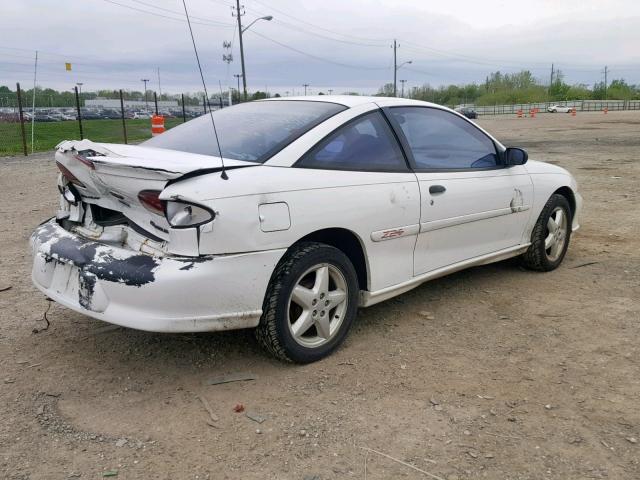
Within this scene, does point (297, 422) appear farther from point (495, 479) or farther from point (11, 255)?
point (11, 255)

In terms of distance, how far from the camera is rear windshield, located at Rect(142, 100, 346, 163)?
3.35m

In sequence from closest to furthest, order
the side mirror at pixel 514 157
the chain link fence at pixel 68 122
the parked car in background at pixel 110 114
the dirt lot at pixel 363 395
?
the dirt lot at pixel 363 395 → the side mirror at pixel 514 157 → the chain link fence at pixel 68 122 → the parked car in background at pixel 110 114

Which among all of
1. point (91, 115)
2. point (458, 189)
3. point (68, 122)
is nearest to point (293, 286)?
point (458, 189)

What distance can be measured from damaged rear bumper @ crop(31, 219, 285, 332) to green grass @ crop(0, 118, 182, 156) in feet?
52.8

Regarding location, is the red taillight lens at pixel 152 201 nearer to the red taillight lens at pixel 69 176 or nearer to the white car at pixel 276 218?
the white car at pixel 276 218

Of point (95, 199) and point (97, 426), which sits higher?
point (95, 199)

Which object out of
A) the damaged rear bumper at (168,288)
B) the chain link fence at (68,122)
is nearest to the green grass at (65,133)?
the chain link fence at (68,122)

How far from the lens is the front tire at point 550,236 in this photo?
16.2 feet

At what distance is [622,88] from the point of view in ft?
344

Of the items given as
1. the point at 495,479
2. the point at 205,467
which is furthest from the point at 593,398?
the point at 205,467

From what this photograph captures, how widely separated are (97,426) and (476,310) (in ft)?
8.62

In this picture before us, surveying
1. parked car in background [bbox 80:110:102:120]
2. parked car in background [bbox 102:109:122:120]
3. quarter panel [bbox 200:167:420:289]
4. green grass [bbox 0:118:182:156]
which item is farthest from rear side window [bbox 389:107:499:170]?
parked car in background [bbox 80:110:102:120]

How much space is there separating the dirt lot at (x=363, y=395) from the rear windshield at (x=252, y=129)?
3.87 feet

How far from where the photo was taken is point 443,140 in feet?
13.9
